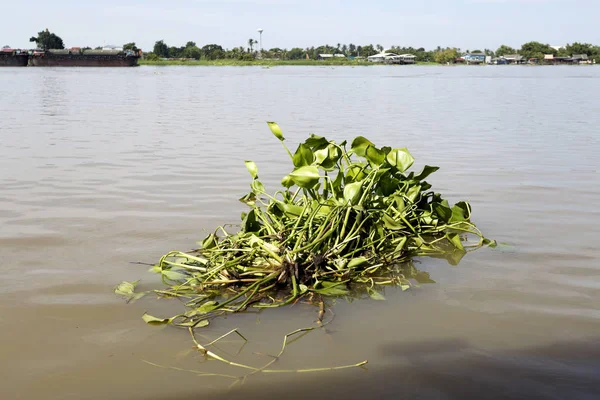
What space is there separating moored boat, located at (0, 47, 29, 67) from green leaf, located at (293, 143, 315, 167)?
299 ft

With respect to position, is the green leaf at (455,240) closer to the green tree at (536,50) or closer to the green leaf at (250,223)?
the green leaf at (250,223)

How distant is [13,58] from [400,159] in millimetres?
92628

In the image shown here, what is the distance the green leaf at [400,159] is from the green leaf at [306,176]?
718 millimetres

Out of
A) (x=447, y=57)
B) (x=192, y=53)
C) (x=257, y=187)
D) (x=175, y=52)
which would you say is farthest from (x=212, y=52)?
(x=257, y=187)

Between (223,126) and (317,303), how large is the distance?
912 cm

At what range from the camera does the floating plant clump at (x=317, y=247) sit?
299cm

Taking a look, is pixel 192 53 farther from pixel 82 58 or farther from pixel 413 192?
pixel 413 192

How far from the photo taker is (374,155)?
3855 mm

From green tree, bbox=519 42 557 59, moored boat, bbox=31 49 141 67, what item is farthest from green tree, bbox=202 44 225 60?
green tree, bbox=519 42 557 59

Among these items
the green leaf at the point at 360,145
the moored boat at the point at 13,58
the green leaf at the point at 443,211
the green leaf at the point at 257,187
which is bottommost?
the green leaf at the point at 443,211

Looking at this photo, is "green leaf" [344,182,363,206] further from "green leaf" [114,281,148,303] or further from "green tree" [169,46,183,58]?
"green tree" [169,46,183,58]

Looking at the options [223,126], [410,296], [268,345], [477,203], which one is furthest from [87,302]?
[223,126]

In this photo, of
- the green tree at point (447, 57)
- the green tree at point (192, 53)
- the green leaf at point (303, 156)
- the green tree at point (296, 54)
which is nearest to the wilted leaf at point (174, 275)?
the green leaf at point (303, 156)

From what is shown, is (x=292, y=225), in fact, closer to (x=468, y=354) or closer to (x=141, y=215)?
(x=468, y=354)
